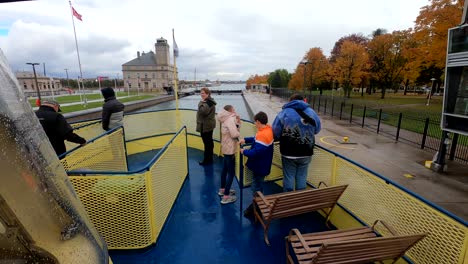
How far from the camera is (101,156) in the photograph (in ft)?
14.4

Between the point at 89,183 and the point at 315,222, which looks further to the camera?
the point at 315,222

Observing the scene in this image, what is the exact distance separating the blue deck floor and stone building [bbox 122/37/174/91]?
9012cm

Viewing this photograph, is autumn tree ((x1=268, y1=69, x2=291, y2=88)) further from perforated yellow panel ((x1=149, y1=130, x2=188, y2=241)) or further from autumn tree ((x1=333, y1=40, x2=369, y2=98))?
perforated yellow panel ((x1=149, y1=130, x2=188, y2=241))

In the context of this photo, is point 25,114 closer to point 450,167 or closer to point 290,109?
point 290,109

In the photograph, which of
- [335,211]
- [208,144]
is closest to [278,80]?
[208,144]

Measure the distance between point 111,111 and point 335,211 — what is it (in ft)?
16.0

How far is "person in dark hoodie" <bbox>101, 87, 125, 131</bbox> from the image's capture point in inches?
203

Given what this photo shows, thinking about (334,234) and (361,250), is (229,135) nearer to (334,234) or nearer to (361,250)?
(334,234)

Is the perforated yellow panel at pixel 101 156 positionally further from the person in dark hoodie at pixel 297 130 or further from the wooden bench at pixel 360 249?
the wooden bench at pixel 360 249

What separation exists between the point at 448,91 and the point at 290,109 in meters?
5.68

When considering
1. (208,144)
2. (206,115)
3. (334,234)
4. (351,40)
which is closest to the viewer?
(334,234)

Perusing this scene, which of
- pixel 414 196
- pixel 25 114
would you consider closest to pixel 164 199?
pixel 25 114

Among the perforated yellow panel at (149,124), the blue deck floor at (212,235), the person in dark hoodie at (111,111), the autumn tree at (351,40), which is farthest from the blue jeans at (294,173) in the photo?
the autumn tree at (351,40)

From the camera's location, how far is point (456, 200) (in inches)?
212
